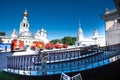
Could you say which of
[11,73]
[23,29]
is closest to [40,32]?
[23,29]

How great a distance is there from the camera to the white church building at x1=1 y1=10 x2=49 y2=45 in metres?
108

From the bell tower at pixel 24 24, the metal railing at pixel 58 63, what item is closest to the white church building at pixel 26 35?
the bell tower at pixel 24 24

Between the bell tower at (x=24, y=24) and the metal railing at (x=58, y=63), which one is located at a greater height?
the bell tower at (x=24, y=24)

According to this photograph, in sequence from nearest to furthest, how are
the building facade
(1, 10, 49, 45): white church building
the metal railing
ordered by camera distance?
the metal railing
the building facade
(1, 10, 49, 45): white church building

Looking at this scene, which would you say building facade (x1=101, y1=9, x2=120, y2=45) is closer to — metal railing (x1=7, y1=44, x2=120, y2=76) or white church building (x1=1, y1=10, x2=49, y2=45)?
metal railing (x1=7, y1=44, x2=120, y2=76)

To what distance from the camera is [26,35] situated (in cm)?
10875

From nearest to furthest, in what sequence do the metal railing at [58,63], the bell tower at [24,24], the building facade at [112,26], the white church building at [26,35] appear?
the metal railing at [58,63] → the building facade at [112,26] → the white church building at [26,35] → the bell tower at [24,24]

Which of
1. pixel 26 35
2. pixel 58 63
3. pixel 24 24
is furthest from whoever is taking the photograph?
pixel 24 24

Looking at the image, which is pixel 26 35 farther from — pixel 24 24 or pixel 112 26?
pixel 112 26

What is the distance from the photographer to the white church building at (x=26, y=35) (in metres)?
108

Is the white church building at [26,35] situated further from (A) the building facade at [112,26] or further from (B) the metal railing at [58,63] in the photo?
(B) the metal railing at [58,63]

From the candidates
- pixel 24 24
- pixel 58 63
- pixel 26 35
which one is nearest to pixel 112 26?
pixel 58 63

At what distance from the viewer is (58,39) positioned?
112062mm

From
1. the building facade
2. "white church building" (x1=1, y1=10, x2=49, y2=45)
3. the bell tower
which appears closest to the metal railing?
the building facade
